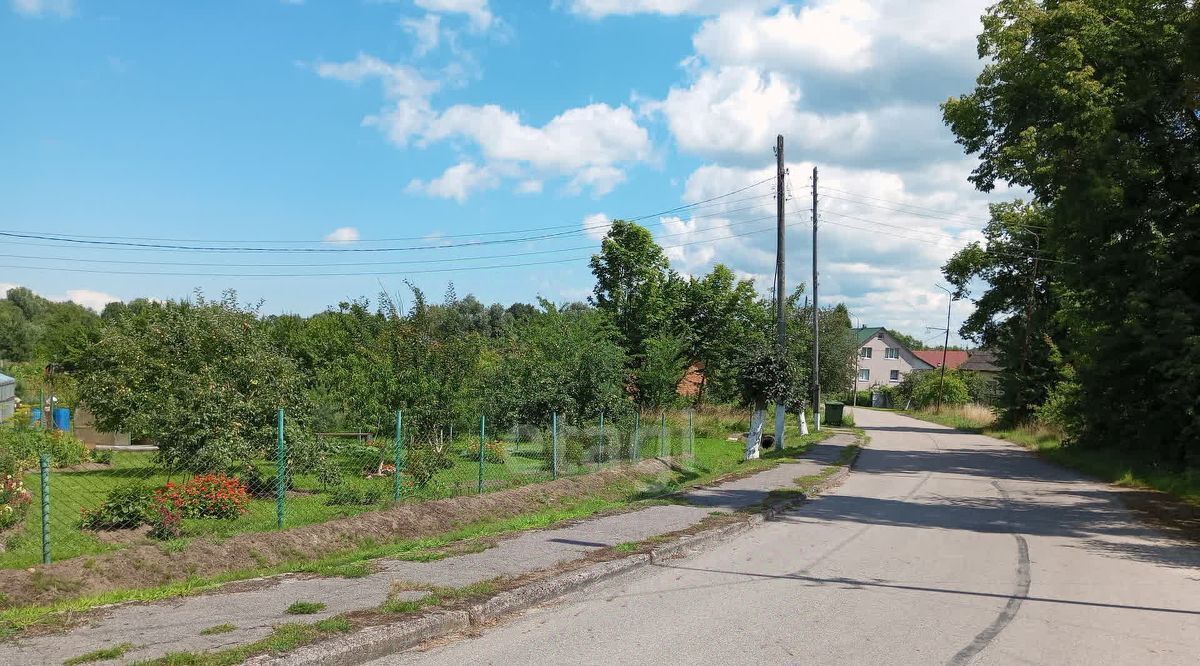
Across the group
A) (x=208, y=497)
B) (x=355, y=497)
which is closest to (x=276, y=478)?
(x=208, y=497)

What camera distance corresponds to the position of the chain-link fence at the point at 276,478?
9.76 metres

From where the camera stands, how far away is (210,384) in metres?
12.1

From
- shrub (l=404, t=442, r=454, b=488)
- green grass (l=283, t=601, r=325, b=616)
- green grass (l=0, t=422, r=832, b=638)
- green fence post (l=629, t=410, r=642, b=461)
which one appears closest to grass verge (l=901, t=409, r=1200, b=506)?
green grass (l=0, t=422, r=832, b=638)

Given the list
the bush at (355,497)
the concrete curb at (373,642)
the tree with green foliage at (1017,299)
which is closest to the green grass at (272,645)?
the concrete curb at (373,642)

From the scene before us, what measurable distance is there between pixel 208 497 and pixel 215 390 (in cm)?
183

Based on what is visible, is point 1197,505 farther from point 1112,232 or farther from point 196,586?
point 196,586

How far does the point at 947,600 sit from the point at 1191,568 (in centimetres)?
400

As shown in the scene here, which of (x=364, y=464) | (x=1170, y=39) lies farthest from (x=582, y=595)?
(x=1170, y=39)

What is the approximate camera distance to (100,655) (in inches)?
197

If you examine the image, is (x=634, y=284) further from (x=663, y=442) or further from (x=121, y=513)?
(x=121, y=513)

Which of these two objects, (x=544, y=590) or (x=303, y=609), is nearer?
(x=303, y=609)

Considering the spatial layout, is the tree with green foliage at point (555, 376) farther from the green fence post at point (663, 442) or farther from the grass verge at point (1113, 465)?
the grass verge at point (1113, 465)

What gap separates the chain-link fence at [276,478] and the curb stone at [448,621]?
13.7 feet

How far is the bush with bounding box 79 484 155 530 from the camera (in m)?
9.79
